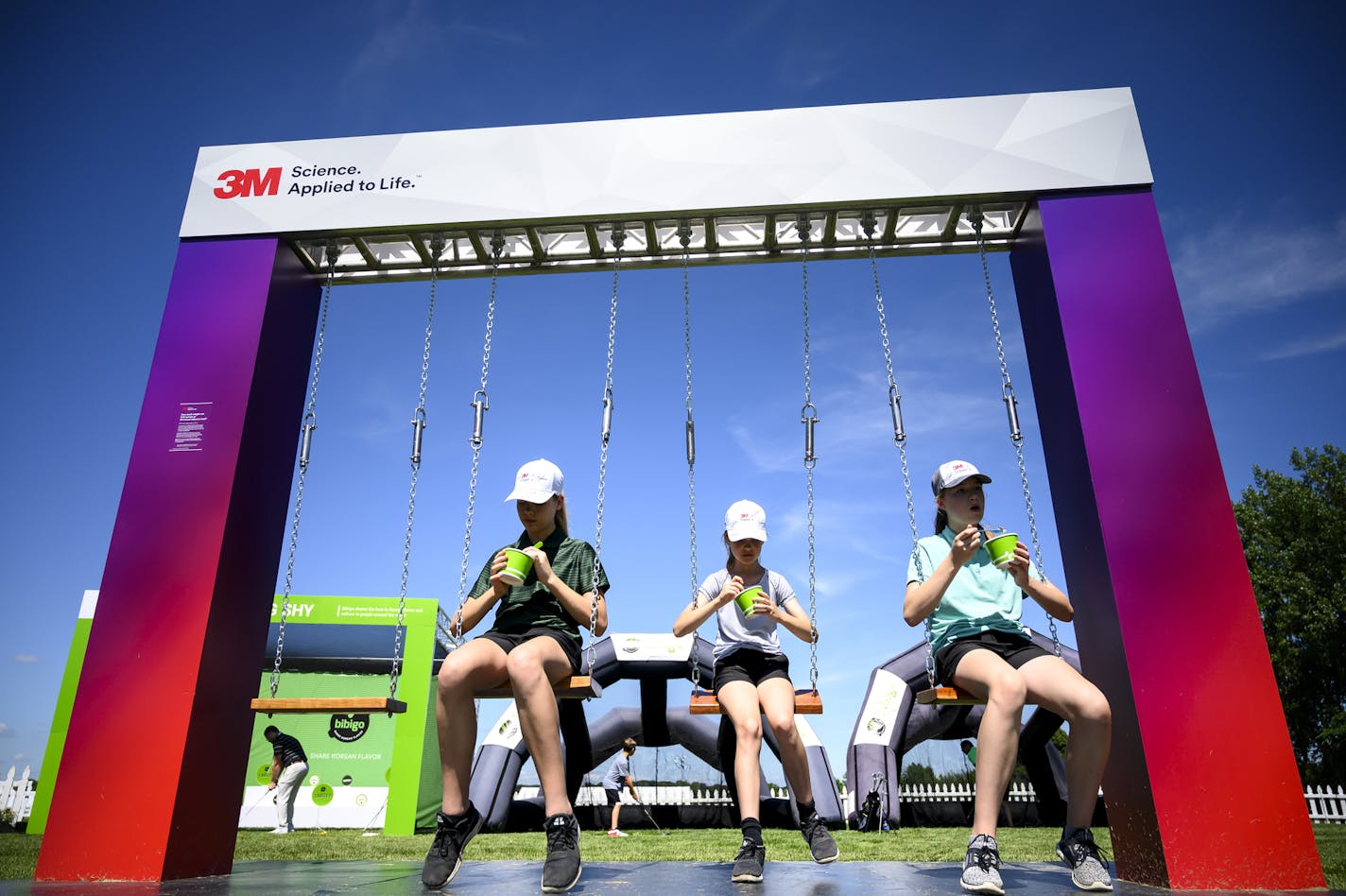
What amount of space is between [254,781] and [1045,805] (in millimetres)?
13923

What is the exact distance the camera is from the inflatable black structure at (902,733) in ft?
39.4

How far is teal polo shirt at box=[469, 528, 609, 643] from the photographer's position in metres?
3.98

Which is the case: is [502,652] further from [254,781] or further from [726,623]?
[254,781]

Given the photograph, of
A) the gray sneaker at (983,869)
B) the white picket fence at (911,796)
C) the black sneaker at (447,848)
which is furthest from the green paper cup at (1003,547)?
the white picket fence at (911,796)

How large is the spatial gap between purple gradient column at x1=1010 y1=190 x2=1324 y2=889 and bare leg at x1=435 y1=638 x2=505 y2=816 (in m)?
2.95

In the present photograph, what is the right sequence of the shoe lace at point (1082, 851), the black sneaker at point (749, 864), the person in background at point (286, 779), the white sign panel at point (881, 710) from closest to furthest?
the shoe lace at point (1082, 851)
the black sneaker at point (749, 864)
the person in background at point (286, 779)
the white sign panel at point (881, 710)

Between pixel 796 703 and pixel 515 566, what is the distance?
1.54 m

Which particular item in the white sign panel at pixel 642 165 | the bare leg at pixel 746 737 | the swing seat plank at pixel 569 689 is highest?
the white sign panel at pixel 642 165

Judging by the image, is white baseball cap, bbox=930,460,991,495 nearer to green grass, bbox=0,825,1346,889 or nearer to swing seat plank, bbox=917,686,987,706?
swing seat plank, bbox=917,686,987,706

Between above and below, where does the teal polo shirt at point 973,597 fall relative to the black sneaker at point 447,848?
above

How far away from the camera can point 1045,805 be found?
44.7ft

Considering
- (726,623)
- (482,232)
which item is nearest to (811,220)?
(482,232)

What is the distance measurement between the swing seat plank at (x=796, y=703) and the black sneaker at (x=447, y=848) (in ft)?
3.73

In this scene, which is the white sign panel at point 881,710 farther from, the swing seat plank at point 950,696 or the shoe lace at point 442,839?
the shoe lace at point 442,839
